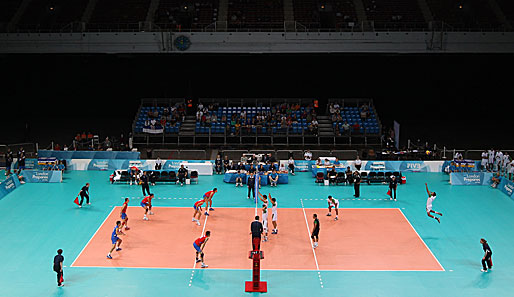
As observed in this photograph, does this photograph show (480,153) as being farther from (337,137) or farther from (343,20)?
(343,20)

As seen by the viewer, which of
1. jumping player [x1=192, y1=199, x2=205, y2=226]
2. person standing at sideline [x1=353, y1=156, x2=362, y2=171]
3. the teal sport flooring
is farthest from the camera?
person standing at sideline [x1=353, y1=156, x2=362, y2=171]

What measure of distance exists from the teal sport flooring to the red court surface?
1.95 ft

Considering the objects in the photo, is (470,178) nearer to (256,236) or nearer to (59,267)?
(256,236)

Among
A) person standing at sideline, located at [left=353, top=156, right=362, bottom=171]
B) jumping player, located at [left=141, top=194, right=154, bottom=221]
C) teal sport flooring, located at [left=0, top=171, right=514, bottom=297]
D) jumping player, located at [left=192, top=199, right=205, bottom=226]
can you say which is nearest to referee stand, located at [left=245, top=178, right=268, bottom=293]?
teal sport flooring, located at [left=0, top=171, right=514, bottom=297]

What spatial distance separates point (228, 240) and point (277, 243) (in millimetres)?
2257

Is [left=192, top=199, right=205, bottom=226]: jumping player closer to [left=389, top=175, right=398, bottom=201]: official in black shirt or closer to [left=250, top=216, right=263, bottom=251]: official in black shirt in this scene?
[left=250, top=216, right=263, bottom=251]: official in black shirt

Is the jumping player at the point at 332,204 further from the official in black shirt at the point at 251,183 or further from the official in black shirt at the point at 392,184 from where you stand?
the official in black shirt at the point at 251,183

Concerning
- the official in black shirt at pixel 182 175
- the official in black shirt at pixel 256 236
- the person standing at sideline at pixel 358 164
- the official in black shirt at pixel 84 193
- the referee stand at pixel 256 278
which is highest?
the person standing at sideline at pixel 358 164

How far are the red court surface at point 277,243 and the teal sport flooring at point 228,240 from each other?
0.59 metres

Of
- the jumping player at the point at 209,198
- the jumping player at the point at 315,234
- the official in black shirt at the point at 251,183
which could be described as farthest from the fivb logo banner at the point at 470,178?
the jumping player at the point at 209,198

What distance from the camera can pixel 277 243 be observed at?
27156 mm

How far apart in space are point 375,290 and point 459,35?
30047mm

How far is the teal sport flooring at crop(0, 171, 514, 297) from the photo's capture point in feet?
74.1

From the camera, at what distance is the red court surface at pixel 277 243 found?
24906 mm
